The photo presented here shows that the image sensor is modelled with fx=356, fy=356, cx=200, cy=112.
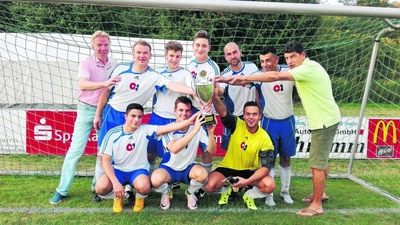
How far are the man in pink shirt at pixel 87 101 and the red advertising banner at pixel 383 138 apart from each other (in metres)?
4.65

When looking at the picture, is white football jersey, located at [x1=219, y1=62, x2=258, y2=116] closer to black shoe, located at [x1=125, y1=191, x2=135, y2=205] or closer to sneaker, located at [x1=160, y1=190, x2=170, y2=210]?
sneaker, located at [x1=160, y1=190, x2=170, y2=210]

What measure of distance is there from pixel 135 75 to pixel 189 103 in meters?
0.63

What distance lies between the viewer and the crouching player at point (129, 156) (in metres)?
3.33

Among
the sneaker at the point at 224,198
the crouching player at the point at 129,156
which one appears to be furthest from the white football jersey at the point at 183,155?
the sneaker at the point at 224,198

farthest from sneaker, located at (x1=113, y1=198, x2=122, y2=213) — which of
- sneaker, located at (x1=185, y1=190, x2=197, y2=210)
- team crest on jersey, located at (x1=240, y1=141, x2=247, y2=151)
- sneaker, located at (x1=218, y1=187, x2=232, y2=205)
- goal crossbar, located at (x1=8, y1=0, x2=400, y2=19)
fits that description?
goal crossbar, located at (x1=8, y1=0, x2=400, y2=19)

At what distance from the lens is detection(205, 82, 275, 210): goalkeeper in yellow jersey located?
11.6 feet

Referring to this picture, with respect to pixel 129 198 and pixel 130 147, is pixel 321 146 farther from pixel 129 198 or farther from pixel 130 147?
pixel 129 198

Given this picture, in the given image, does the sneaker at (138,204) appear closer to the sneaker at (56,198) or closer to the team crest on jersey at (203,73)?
the sneaker at (56,198)

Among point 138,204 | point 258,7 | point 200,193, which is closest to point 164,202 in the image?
point 138,204

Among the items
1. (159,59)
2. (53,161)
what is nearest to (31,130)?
(53,161)

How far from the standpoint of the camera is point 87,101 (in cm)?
377

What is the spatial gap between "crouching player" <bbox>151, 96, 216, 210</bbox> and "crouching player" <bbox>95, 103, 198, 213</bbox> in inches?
A: 4.4

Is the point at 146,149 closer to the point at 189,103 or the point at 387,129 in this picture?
the point at 189,103

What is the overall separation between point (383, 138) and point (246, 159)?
370 cm
